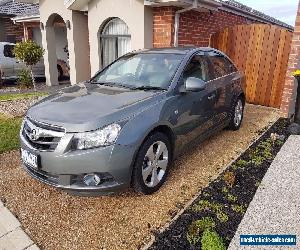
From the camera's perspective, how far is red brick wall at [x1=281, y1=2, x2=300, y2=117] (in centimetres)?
636

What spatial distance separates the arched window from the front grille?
636 cm

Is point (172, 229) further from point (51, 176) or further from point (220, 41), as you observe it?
point (220, 41)

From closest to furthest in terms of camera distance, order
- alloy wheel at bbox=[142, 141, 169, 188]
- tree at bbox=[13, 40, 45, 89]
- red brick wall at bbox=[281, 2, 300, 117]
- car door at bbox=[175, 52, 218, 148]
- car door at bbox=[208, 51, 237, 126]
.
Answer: alloy wheel at bbox=[142, 141, 169, 188] < car door at bbox=[175, 52, 218, 148] < car door at bbox=[208, 51, 237, 126] < red brick wall at bbox=[281, 2, 300, 117] < tree at bbox=[13, 40, 45, 89]

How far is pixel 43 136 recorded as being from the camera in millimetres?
3023

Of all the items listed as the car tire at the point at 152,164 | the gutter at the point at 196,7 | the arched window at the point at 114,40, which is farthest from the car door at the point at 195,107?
the arched window at the point at 114,40

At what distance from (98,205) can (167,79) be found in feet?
6.01

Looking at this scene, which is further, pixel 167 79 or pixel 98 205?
pixel 167 79

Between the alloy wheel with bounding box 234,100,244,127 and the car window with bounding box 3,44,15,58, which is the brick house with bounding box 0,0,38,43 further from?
the alloy wheel with bounding box 234,100,244,127

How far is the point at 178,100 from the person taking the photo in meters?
3.75

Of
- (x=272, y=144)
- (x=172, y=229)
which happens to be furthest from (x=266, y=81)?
(x=172, y=229)

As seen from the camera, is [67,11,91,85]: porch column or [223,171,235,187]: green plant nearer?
[223,171,235,187]: green plant

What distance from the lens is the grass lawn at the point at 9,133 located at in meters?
5.05

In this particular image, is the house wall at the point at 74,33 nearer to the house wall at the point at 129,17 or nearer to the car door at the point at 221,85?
the house wall at the point at 129,17

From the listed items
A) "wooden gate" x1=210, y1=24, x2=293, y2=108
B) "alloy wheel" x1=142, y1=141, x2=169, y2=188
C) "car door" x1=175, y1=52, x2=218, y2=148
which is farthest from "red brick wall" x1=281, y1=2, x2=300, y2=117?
"alloy wheel" x1=142, y1=141, x2=169, y2=188
